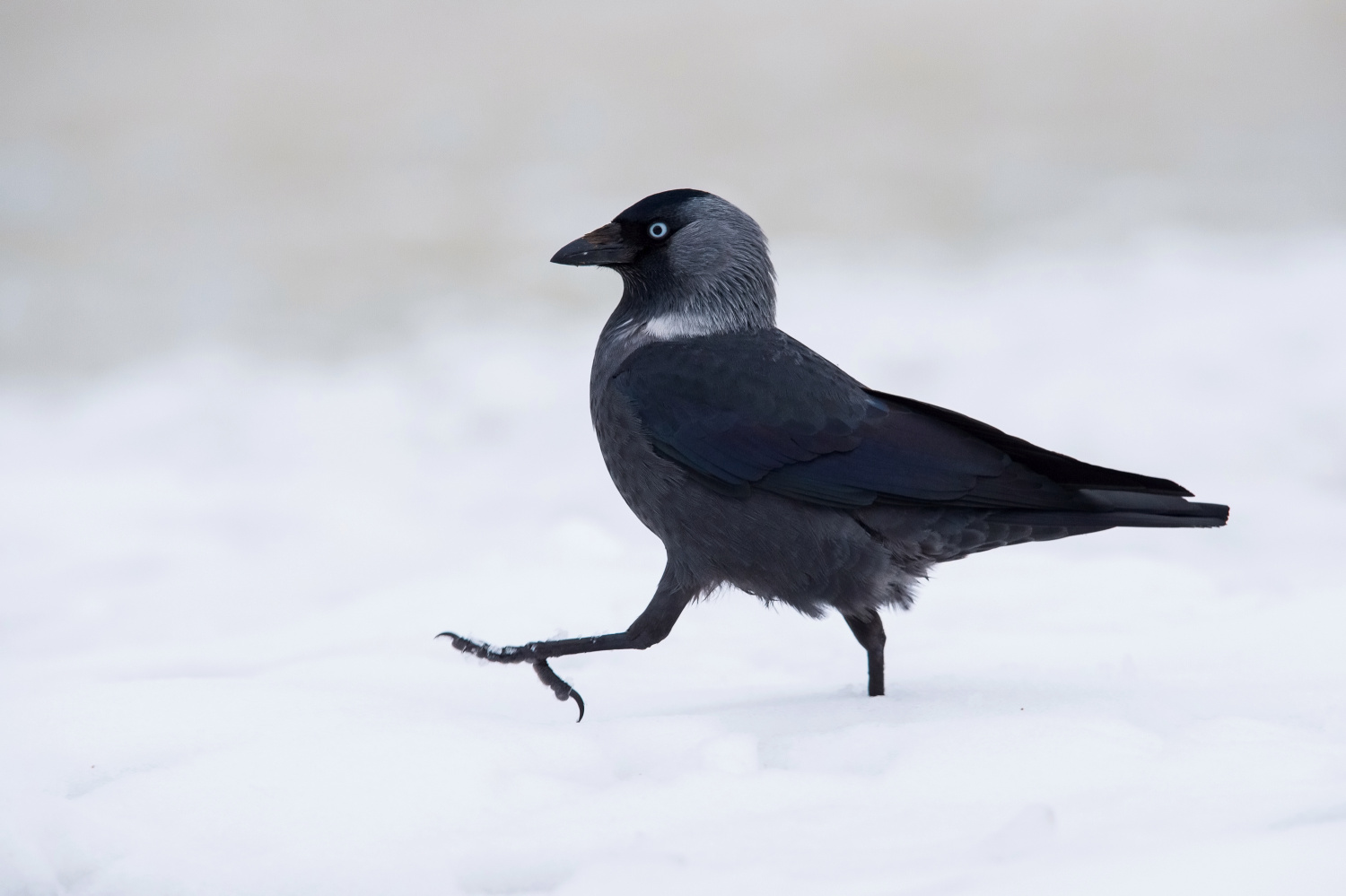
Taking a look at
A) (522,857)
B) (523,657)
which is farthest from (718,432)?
(522,857)

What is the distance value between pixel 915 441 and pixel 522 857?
1.83m

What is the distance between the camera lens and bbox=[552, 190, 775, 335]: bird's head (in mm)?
4305

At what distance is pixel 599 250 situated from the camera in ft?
14.2

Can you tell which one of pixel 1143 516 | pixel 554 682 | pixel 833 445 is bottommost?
pixel 554 682

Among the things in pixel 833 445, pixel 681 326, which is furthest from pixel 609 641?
pixel 681 326

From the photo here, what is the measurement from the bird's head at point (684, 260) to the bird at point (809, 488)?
0.94 feet

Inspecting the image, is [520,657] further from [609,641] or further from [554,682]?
[609,641]

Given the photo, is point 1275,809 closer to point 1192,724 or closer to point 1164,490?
point 1192,724

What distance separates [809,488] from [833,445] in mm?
159

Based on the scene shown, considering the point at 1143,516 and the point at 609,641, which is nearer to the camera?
the point at 1143,516

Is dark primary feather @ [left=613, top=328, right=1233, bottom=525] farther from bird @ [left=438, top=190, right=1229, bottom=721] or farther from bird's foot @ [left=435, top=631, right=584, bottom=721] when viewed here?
bird's foot @ [left=435, top=631, right=584, bottom=721]

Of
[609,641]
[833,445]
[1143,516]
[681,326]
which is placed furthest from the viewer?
[681,326]

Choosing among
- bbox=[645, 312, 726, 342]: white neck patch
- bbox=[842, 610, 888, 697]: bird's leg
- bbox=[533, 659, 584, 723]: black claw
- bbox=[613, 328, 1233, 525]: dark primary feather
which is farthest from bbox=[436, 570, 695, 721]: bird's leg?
bbox=[645, 312, 726, 342]: white neck patch

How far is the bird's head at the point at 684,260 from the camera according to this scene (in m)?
4.30
